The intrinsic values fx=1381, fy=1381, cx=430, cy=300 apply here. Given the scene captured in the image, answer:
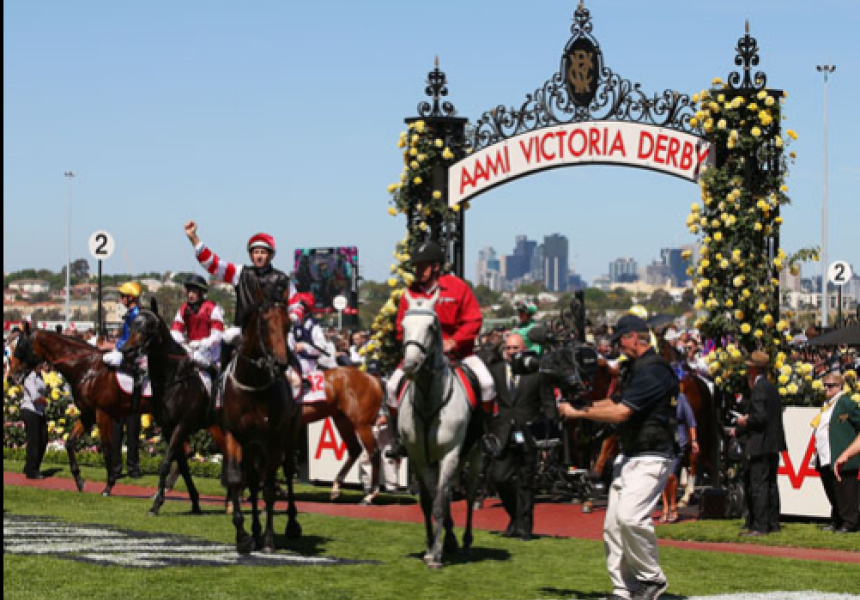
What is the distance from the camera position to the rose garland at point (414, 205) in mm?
19859

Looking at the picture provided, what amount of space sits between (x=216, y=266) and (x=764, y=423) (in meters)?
5.88

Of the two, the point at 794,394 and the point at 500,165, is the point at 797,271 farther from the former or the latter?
the point at 500,165

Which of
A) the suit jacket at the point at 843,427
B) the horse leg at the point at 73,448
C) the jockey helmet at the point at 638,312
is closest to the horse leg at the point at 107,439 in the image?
the horse leg at the point at 73,448

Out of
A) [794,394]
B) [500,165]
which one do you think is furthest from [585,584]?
[500,165]

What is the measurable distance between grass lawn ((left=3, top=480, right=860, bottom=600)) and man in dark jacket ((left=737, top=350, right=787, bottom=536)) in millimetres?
2044

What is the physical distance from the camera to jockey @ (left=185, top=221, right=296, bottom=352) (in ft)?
38.7

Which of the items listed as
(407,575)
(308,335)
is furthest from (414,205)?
(407,575)

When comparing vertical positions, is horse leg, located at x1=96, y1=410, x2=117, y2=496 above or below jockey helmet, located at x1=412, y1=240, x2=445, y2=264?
below

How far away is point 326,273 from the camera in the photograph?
259 ft

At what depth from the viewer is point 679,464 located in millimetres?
16062

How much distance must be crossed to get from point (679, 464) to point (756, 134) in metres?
4.17

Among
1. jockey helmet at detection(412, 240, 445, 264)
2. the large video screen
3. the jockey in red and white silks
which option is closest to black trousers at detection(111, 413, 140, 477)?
the jockey in red and white silks

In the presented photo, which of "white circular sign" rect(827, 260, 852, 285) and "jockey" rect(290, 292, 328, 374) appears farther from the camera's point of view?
"white circular sign" rect(827, 260, 852, 285)

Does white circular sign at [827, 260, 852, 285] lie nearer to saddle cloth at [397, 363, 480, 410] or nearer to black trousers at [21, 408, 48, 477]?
black trousers at [21, 408, 48, 477]
